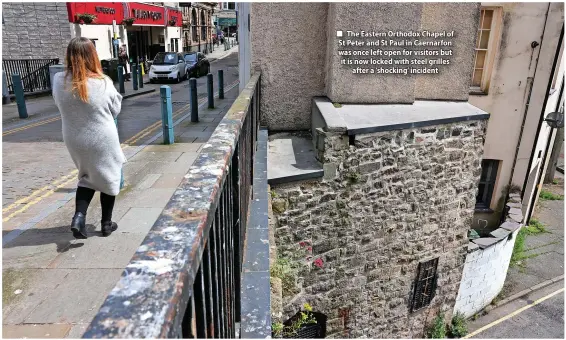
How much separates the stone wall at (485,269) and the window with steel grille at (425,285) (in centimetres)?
122

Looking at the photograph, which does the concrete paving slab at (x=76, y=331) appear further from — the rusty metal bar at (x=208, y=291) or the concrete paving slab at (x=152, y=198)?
the concrete paving slab at (x=152, y=198)

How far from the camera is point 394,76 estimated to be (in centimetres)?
734

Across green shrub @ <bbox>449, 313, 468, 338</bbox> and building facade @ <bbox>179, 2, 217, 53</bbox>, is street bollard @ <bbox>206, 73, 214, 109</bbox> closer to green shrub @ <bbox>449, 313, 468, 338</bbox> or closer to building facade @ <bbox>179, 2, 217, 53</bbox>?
green shrub @ <bbox>449, 313, 468, 338</bbox>

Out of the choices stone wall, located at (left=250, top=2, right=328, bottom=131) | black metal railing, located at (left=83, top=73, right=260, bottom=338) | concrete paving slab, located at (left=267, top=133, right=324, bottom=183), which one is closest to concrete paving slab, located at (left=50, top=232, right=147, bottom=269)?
concrete paving slab, located at (left=267, top=133, right=324, bottom=183)

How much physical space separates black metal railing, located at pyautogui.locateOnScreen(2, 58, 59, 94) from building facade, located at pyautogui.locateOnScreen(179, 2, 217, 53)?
70.9 feet

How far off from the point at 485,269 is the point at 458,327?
144cm

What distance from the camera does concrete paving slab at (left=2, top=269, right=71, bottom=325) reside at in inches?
124

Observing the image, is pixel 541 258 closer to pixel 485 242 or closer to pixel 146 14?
pixel 485 242

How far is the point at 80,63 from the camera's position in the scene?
352 centimetres

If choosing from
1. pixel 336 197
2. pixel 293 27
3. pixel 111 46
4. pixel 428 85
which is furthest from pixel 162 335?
pixel 111 46

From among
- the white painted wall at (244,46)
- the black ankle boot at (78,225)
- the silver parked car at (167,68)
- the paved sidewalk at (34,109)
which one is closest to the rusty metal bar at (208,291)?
the black ankle boot at (78,225)

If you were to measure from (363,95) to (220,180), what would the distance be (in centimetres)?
616

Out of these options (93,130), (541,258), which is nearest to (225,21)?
(541,258)

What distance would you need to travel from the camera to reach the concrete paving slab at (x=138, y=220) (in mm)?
4555
